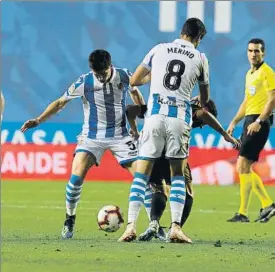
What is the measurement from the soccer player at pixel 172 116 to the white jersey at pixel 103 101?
Result: 3.09 feet

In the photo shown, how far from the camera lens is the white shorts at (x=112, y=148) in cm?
1148

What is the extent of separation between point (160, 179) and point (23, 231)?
1.66 meters

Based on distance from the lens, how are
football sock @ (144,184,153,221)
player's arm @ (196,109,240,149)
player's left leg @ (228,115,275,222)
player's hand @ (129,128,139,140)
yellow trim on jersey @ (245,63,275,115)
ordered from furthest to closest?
yellow trim on jersey @ (245,63,275,115)
player's left leg @ (228,115,275,222)
player's hand @ (129,128,139,140)
football sock @ (144,184,153,221)
player's arm @ (196,109,240,149)

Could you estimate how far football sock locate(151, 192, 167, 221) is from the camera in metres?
11.0

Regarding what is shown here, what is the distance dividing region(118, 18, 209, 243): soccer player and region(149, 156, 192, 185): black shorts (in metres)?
0.49

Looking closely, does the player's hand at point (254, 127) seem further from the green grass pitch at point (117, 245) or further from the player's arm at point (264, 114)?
the green grass pitch at point (117, 245)

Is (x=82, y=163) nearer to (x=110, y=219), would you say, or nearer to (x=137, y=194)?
(x=110, y=219)

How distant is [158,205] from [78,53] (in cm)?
1310

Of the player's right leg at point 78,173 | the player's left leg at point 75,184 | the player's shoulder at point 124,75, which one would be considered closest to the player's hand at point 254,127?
the player's shoulder at point 124,75

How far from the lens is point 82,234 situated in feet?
38.8

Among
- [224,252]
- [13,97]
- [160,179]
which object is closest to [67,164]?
[13,97]

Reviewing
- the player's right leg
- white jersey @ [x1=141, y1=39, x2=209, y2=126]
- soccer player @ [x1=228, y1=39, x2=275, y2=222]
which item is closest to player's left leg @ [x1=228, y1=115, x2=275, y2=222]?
soccer player @ [x1=228, y1=39, x2=275, y2=222]

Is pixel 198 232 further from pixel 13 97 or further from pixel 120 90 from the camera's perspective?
pixel 13 97

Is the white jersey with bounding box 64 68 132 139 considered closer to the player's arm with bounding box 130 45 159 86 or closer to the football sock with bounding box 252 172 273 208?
the player's arm with bounding box 130 45 159 86
